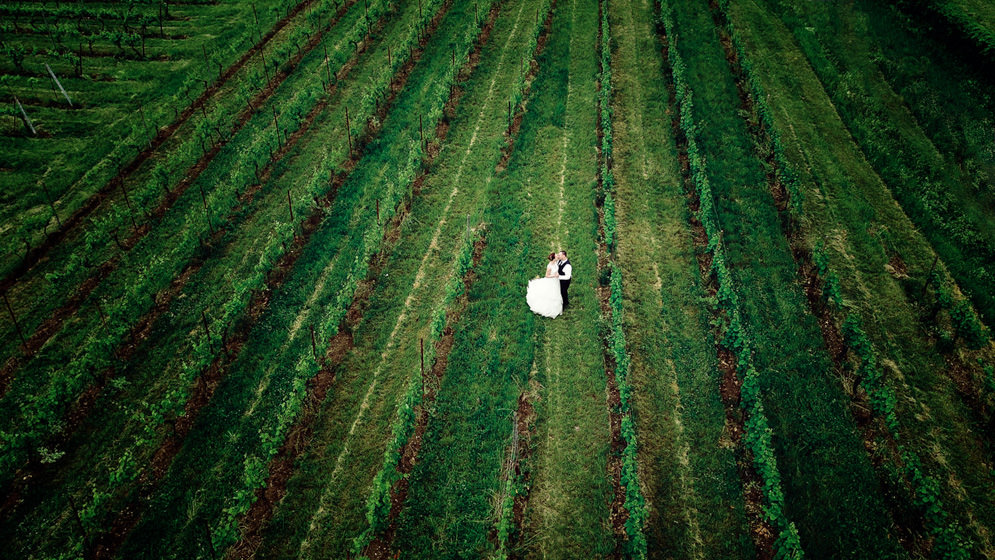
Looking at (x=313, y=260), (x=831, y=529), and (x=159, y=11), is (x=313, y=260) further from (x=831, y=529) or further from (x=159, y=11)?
(x=159, y=11)

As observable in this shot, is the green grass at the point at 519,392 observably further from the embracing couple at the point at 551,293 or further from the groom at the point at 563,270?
the groom at the point at 563,270

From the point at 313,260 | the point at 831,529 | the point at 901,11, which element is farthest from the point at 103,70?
the point at 901,11

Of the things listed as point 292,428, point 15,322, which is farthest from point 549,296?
point 15,322

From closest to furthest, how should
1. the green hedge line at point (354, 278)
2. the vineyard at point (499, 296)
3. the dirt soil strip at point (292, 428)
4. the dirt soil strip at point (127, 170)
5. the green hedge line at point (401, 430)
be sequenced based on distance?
the green hedge line at point (401, 430) → the green hedge line at point (354, 278) → the dirt soil strip at point (292, 428) → the vineyard at point (499, 296) → the dirt soil strip at point (127, 170)

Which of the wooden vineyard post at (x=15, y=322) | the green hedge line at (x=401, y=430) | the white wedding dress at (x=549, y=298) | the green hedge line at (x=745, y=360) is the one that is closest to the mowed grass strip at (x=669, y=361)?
the green hedge line at (x=745, y=360)

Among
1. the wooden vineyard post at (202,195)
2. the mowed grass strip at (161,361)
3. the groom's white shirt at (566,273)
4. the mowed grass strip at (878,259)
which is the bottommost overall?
the mowed grass strip at (878,259)

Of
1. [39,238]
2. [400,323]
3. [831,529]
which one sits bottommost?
[831,529]

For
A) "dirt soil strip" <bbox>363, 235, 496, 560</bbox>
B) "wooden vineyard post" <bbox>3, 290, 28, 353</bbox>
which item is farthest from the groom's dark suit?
"wooden vineyard post" <bbox>3, 290, 28, 353</bbox>

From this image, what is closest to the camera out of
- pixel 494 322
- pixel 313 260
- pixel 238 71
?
pixel 494 322
